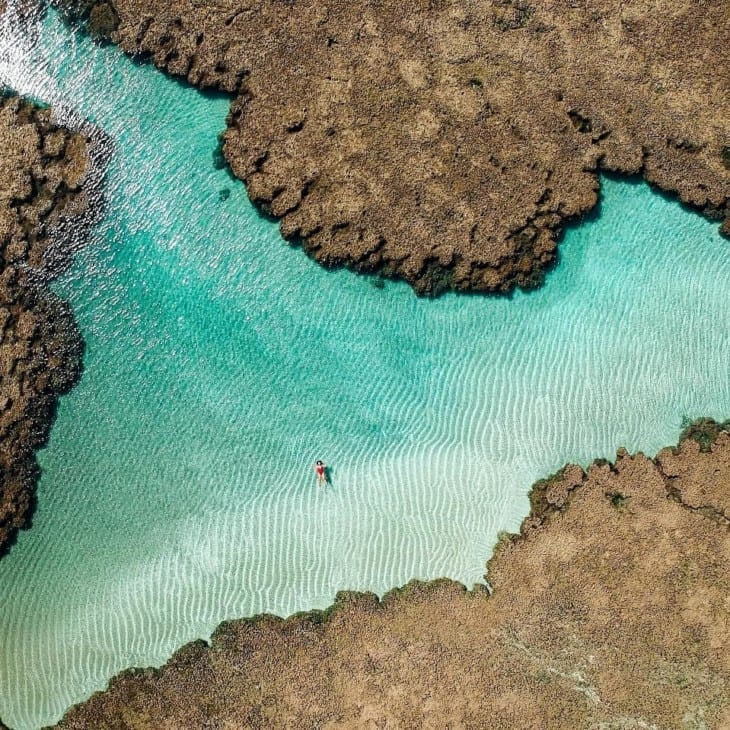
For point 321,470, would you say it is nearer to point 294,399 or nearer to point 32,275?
point 294,399

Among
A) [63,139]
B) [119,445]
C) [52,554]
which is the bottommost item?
[52,554]

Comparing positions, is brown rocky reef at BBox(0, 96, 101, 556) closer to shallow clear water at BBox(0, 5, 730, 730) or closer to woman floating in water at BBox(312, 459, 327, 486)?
shallow clear water at BBox(0, 5, 730, 730)

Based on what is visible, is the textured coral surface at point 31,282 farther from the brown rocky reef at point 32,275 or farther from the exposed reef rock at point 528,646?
the exposed reef rock at point 528,646

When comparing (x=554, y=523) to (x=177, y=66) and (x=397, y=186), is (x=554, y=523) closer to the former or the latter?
(x=397, y=186)

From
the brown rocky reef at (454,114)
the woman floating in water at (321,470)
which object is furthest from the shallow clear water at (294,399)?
the brown rocky reef at (454,114)

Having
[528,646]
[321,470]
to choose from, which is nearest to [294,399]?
[321,470]

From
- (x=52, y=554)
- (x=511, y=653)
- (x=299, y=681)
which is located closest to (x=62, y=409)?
(x=52, y=554)
